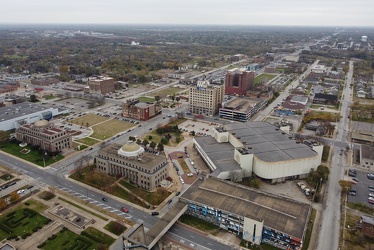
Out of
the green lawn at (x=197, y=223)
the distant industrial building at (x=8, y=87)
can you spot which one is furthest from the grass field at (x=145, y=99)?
the green lawn at (x=197, y=223)

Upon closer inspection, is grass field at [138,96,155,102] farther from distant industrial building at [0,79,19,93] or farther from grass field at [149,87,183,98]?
distant industrial building at [0,79,19,93]

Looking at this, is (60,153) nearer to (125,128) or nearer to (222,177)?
(125,128)

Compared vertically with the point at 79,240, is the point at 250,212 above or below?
above

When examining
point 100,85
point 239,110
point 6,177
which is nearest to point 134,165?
point 6,177

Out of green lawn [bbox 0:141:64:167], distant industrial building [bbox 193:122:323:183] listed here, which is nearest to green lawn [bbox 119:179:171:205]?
distant industrial building [bbox 193:122:323:183]

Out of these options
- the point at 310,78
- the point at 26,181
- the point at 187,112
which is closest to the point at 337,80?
the point at 310,78

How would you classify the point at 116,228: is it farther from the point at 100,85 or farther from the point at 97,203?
the point at 100,85
